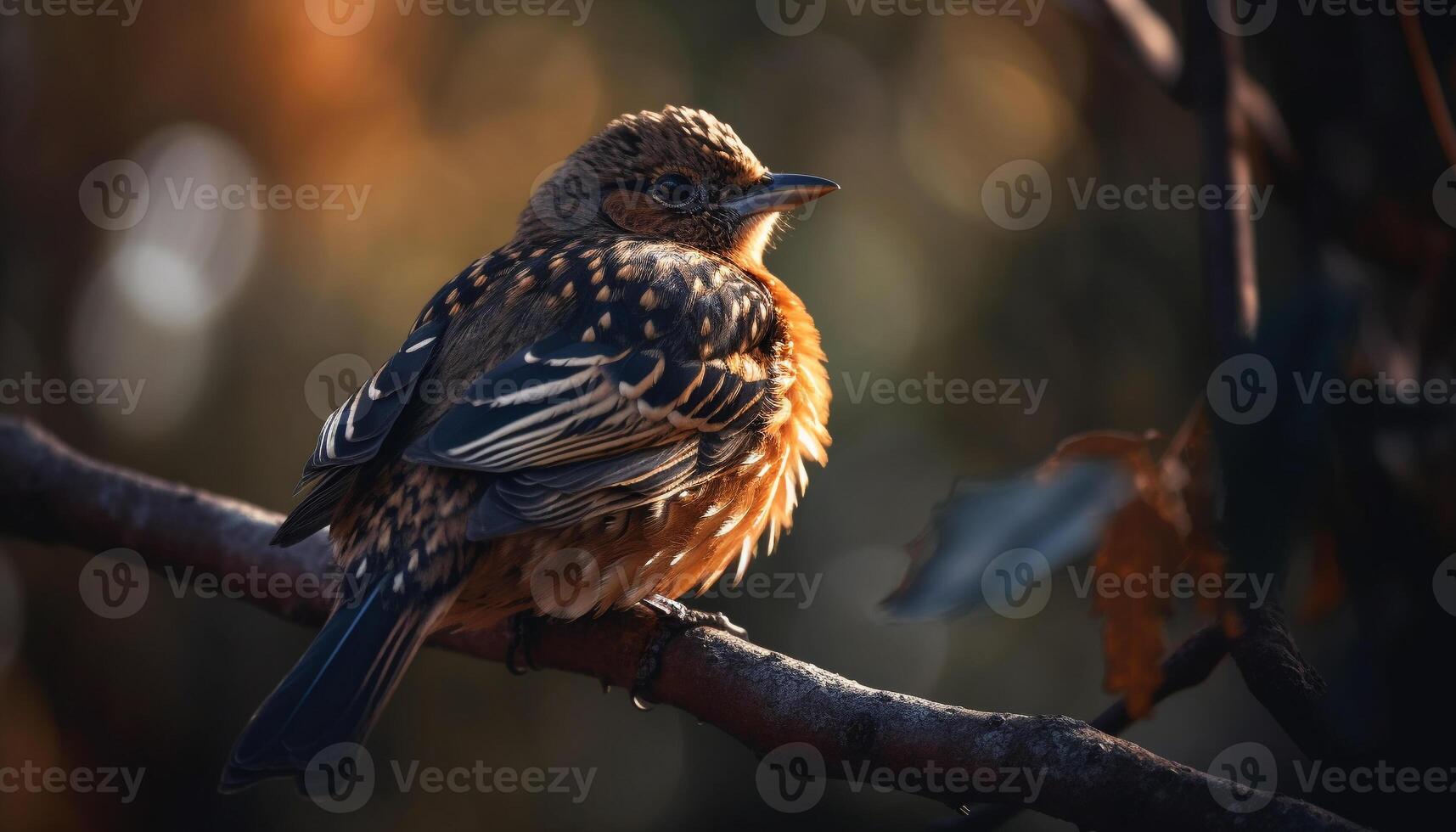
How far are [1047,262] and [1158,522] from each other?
4.21 m

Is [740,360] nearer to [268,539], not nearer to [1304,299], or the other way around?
[268,539]

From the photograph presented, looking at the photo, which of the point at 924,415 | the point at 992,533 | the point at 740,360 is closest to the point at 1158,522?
the point at 992,533

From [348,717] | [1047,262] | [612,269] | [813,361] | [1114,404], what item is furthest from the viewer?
[1047,262]

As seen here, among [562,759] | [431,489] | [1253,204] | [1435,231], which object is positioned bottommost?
[562,759]

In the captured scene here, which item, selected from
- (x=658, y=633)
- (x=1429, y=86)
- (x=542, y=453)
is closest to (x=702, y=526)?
(x=658, y=633)

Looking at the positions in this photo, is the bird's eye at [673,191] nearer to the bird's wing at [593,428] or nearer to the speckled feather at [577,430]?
the speckled feather at [577,430]

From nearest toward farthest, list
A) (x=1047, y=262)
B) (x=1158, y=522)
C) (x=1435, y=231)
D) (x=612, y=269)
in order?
(x=1158, y=522) → (x=1435, y=231) → (x=612, y=269) → (x=1047, y=262)

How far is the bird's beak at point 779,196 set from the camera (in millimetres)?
4855

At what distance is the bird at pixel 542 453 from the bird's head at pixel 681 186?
269 mm

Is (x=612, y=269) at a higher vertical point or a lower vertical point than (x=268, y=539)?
higher

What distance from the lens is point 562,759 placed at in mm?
6293

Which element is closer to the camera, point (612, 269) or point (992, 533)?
point (992, 533)

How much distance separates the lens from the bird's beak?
15.9ft

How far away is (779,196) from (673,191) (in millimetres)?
448
